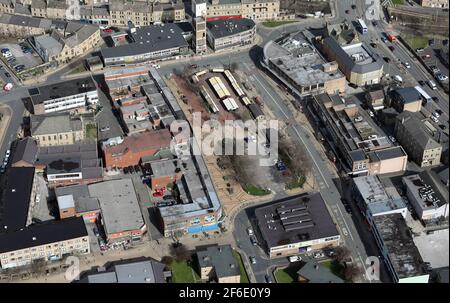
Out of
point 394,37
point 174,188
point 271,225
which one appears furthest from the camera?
point 394,37

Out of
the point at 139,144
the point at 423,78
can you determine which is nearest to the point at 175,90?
the point at 139,144

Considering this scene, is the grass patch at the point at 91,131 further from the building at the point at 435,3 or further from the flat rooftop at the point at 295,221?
the building at the point at 435,3

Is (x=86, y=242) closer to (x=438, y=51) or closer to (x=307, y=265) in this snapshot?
(x=307, y=265)

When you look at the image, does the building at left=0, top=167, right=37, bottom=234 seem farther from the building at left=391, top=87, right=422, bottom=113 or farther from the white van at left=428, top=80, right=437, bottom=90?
the white van at left=428, top=80, right=437, bottom=90

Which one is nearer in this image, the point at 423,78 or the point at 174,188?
the point at 174,188

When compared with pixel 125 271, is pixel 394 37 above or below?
above

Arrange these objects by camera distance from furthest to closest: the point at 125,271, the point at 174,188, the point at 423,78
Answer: the point at 423,78 → the point at 174,188 → the point at 125,271

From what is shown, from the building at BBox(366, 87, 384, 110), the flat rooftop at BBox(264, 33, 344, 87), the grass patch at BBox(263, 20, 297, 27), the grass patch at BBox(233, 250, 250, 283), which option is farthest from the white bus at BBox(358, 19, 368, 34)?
the grass patch at BBox(233, 250, 250, 283)
